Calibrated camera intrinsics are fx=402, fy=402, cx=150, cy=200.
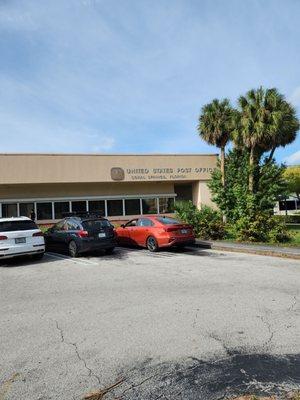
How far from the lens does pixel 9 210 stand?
26.4 meters

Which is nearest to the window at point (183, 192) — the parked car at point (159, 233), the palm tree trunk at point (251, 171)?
the palm tree trunk at point (251, 171)

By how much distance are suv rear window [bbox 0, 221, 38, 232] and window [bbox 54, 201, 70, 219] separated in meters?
13.5

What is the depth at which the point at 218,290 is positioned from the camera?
8219mm

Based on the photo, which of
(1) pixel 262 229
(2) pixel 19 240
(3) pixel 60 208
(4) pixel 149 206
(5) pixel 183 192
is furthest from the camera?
(5) pixel 183 192

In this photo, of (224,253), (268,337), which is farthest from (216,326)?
(224,253)

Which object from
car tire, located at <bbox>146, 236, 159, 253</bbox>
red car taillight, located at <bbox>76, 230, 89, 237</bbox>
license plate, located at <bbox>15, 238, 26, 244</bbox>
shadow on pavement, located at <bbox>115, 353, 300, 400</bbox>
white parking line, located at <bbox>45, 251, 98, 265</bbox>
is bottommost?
shadow on pavement, located at <bbox>115, 353, 300, 400</bbox>

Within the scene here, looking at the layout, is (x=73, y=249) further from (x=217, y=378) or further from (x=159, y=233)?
(x=217, y=378)

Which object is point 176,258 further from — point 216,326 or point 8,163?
point 8,163

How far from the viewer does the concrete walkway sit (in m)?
13.1

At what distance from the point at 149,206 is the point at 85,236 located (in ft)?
51.9

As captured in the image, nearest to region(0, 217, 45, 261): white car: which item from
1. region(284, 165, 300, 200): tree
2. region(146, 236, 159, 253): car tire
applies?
region(146, 236, 159, 253): car tire

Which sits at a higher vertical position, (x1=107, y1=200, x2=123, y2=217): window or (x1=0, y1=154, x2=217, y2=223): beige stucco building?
(x1=0, y1=154, x2=217, y2=223): beige stucco building

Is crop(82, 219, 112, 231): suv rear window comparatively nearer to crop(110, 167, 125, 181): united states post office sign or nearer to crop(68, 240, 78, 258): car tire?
crop(68, 240, 78, 258): car tire

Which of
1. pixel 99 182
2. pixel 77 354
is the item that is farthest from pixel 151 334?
pixel 99 182
